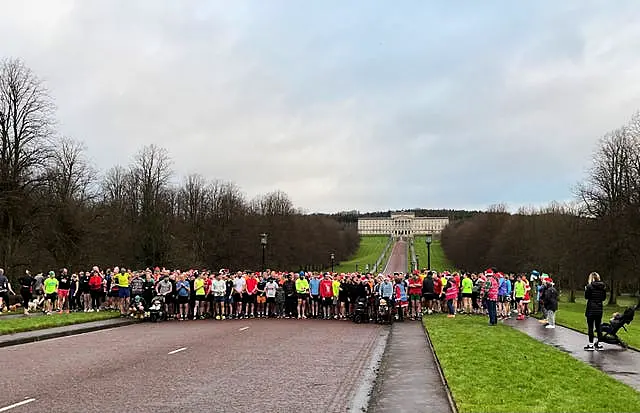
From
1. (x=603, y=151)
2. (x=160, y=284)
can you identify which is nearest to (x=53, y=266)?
(x=160, y=284)

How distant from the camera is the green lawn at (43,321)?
21.3 m

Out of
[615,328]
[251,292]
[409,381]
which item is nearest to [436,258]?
[251,292]

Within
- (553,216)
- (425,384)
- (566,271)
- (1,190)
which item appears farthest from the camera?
(553,216)

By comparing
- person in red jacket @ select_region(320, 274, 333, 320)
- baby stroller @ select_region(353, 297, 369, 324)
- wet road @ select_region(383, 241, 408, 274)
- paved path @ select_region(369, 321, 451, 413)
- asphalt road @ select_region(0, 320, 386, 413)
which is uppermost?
wet road @ select_region(383, 241, 408, 274)

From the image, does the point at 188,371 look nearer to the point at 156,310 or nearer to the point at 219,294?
the point at 156,310

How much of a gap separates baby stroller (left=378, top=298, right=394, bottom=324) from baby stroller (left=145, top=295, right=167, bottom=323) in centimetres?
879

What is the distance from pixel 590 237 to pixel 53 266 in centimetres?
3889

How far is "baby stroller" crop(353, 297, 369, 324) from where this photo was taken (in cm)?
2759

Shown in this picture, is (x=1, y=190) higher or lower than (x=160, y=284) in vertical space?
higher

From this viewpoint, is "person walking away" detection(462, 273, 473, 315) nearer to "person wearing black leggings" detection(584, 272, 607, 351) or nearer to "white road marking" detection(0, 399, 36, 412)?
"person wearing black leggings" detection(584, 272, 607, 351)

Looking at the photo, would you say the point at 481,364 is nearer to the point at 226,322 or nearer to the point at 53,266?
the point at 226,322

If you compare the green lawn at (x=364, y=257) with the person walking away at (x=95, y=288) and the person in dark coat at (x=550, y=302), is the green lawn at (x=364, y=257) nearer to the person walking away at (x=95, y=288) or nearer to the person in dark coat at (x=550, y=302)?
the person walking away at (x=95, y=288)

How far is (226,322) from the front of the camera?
2700 cm

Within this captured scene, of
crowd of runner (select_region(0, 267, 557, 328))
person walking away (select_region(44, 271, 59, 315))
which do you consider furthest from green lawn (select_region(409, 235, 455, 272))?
person walking away (select_region(44, 271, 59, 315))
